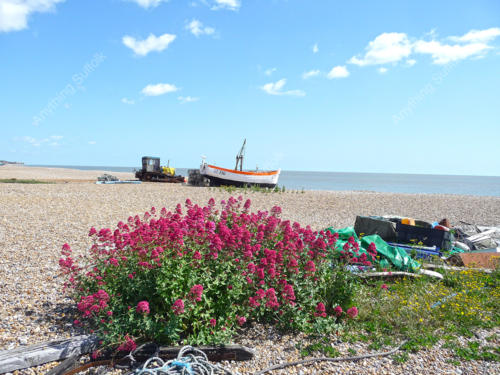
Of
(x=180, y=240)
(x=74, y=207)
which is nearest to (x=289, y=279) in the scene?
(x=180, y=240)

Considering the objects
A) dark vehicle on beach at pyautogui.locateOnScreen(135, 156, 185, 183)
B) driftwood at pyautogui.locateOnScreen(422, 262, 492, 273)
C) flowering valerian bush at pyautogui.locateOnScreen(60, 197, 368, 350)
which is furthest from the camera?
dark vehicle on beach at pyautogui.locateOnScreen(135, 156, 185, 183)

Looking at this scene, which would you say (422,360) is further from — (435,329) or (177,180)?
(177,180)

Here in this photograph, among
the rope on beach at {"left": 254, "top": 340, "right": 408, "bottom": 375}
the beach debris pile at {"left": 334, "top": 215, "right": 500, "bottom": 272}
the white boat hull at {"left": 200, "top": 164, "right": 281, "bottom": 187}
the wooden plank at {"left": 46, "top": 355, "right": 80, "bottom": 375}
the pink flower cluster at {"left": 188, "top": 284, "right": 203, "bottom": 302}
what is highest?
the white boat hull at {"left": 200, "top": 164, "right": 281, "bottom": 187}

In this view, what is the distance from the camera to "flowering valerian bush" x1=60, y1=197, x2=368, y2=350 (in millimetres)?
3322

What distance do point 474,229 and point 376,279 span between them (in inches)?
263

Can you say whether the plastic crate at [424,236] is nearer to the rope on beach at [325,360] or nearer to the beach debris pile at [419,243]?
the beach debris pile at [419,243]

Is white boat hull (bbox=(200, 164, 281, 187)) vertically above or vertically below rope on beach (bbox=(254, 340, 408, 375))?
above

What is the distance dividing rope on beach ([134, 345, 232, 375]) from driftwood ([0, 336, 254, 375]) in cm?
9

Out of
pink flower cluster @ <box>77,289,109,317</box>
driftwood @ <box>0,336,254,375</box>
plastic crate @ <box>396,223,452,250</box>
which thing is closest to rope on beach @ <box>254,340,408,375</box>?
driftwood @ <box>0,336,254,375</box>

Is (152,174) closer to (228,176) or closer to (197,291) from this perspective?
(228,176)

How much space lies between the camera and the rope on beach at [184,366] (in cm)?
307

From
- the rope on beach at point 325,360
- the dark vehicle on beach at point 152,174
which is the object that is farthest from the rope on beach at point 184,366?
the dark vehicle on beach at point 152,174

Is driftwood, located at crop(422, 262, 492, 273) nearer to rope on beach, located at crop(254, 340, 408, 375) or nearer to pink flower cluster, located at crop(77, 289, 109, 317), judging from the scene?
rope on beach, located at crop(254, 340, 408, 375)

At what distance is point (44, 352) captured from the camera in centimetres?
327
